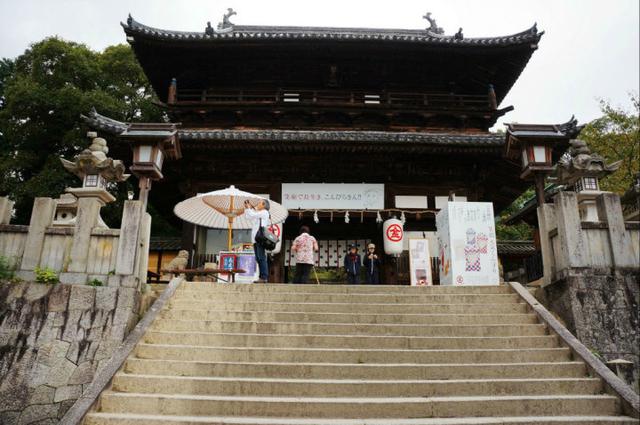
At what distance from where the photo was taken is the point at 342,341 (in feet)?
21.4

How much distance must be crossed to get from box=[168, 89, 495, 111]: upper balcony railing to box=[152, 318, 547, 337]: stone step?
8946 millimetres

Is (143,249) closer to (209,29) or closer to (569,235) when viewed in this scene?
(569,235)

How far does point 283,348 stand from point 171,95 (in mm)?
10659

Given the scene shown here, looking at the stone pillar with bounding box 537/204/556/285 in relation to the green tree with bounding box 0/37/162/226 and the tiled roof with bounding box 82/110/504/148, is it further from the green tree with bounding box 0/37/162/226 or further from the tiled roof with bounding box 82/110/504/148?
the green tree with bounding box 0/37/162/226

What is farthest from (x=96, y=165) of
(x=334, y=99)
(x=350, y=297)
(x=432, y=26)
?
(x=432, y=26)

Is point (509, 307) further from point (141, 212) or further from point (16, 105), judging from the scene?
point (16, 105)

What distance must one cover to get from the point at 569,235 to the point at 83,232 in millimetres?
8345

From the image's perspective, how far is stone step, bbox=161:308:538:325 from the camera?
7.14 metres

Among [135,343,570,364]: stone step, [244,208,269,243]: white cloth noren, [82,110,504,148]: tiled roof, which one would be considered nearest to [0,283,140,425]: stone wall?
[135,343,570,364]: stone step

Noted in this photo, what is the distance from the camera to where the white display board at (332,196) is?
13266mm

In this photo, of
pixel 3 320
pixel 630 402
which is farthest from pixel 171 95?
pixel 630 402

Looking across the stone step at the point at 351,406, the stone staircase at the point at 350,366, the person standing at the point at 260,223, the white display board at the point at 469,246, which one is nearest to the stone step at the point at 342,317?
the stone staircase at the point at 350,366

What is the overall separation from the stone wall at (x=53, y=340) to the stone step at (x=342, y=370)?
1.12 meters

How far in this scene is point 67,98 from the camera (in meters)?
21.2
